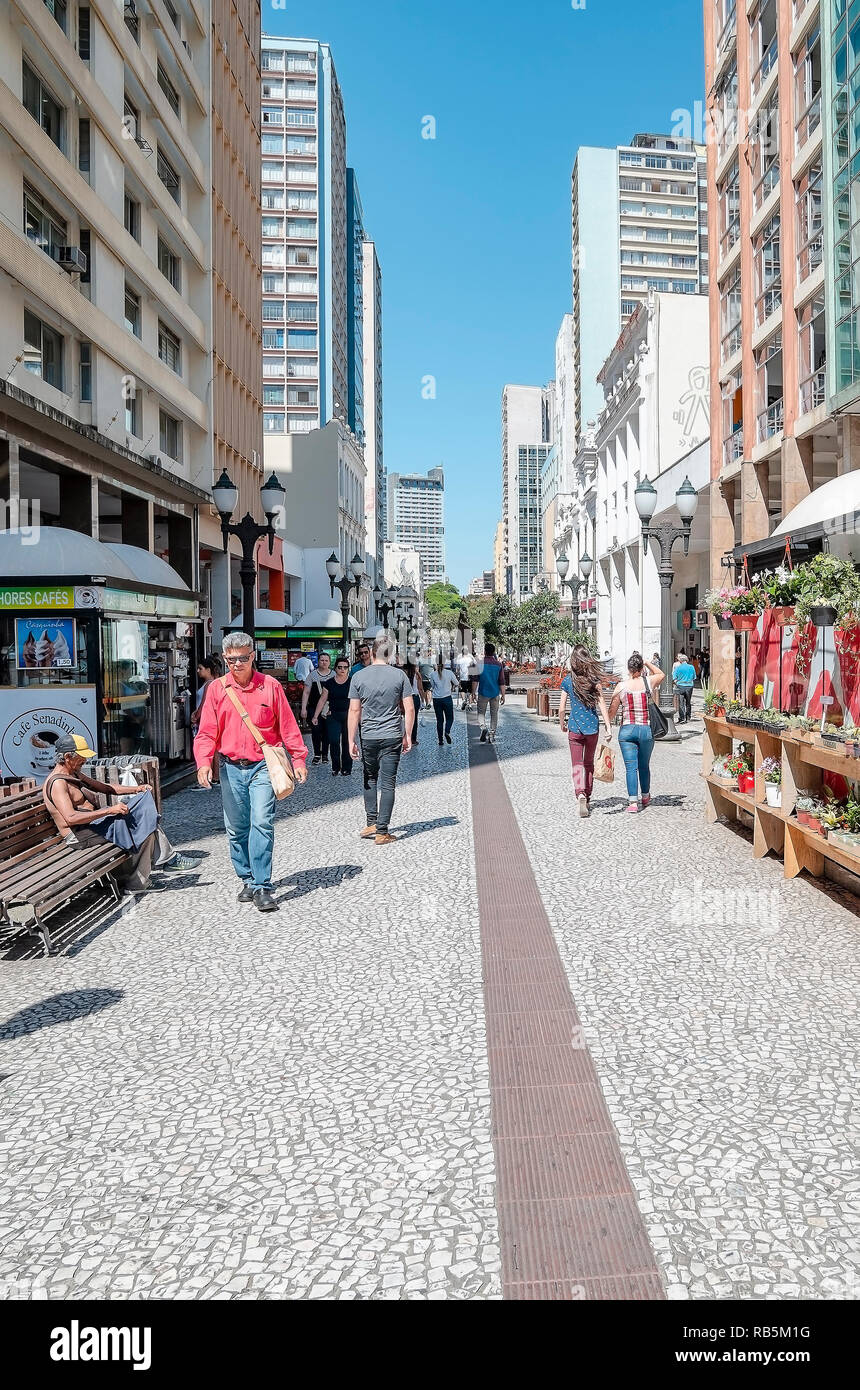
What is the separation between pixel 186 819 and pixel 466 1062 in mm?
7155

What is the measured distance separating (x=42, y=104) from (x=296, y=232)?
5759 centimetres

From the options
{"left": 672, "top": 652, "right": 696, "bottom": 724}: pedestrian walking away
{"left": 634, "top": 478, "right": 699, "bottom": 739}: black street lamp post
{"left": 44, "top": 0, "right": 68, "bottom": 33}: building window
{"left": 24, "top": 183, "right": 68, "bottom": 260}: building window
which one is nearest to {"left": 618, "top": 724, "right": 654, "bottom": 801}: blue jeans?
{"left": 634, "top": 478, "right": 699, "bottom": 739}: black street lamp post

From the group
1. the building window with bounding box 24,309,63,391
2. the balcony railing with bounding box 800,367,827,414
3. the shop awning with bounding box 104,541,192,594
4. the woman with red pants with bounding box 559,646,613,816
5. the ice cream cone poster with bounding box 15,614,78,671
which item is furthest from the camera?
the balcony railing with bounding box 800,367,827,414

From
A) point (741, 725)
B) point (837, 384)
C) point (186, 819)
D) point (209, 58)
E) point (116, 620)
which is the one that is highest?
point (209, 58)

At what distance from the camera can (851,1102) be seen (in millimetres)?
3615

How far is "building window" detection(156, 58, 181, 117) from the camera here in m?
22.9

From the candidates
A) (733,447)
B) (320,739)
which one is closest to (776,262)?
(733,447)

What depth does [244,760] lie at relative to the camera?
6.67 m

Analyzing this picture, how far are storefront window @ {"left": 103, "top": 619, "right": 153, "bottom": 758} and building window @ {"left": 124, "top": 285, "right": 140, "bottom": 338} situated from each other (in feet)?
38.8

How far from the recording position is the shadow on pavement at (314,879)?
7082 mm

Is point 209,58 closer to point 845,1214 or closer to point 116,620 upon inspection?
point 116,620

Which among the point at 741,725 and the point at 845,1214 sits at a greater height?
the point at 741,725

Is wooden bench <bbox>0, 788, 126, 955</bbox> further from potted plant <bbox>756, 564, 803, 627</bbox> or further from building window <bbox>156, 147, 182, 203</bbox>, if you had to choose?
building window <bbox>156, 147, 182, 203</bbox>

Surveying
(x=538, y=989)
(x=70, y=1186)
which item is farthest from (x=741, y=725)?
(x=70, y=1186)
